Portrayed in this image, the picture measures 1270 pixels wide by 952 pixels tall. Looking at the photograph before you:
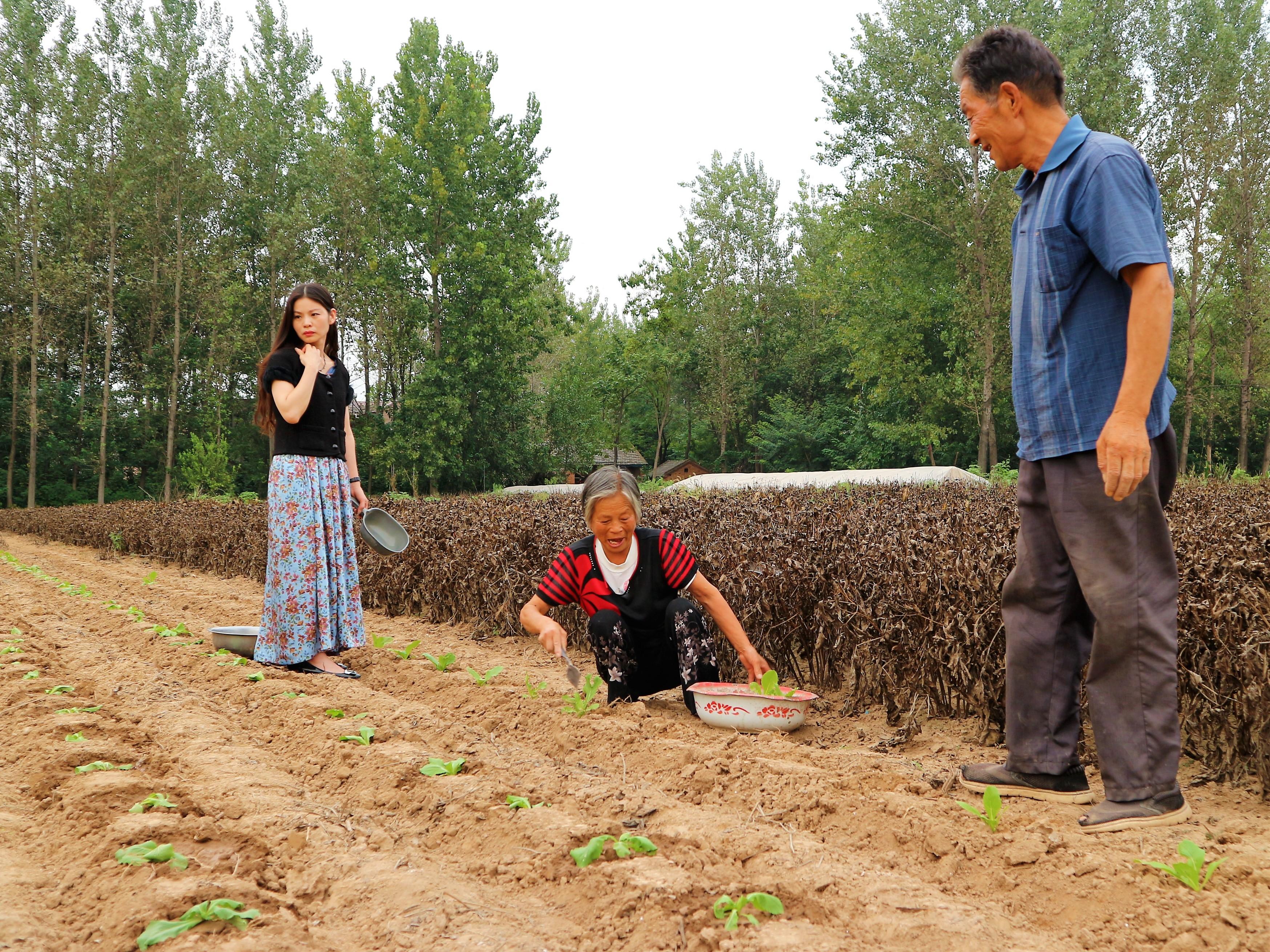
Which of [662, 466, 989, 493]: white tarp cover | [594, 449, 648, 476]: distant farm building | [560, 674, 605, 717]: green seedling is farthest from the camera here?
[594, 449, 648, 476]: distant farm building

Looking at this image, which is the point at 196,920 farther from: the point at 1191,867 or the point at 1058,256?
the point at 1058,256

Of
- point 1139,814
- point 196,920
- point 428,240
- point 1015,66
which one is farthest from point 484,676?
point 428,240

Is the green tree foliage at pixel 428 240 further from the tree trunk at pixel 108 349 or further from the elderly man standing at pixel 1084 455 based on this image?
the elderly man standing at pixel 1084 455

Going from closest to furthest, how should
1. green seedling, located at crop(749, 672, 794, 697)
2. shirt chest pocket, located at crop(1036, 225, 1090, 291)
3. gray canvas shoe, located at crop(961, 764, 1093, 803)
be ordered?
shirt chest pocket, located at crop(1036, 225, 1090, 291)
gray canvas shoe, located at crop(961, 764, 1093, 803)
green seedling, located at crop(749, 672, 794, 697)

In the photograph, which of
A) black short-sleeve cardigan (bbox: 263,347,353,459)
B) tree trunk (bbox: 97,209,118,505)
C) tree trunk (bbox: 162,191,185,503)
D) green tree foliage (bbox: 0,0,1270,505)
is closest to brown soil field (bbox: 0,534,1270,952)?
black short-sleeve cardigan (bbox: 263,347,353,459)

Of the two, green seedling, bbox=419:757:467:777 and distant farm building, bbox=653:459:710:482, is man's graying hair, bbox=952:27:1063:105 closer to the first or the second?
green seedling, bbox=419:757:467:777

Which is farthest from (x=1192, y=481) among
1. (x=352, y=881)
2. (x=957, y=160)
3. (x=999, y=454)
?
(x=999, y=454)

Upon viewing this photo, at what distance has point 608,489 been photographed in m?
3.30

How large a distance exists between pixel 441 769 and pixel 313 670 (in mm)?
2218

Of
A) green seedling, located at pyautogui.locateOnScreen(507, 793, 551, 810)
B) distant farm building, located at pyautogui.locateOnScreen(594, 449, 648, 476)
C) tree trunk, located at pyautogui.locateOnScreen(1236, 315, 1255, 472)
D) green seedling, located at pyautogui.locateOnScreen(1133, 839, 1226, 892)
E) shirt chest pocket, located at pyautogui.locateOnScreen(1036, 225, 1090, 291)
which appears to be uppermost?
tree trunk, located at pyautogui.locateOnScreen(1236, 315, 1255, 472)

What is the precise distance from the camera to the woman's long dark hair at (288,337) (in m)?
4.60

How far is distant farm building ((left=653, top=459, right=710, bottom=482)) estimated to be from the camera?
45.1 meters

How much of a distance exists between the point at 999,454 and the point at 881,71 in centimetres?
1589

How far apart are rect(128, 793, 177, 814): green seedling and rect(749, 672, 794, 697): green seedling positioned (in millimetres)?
1960
